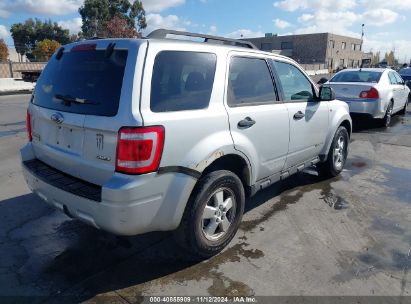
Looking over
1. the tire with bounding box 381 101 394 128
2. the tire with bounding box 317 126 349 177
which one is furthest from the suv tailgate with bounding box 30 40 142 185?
the tire with bounding box 381 101 394 128

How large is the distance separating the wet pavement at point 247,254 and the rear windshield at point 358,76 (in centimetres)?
533

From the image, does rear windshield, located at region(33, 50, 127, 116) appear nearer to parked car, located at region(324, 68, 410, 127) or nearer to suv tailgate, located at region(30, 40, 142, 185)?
suv tailgate, located at region(30, 40, 142, 185)

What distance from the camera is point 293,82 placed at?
4.54m

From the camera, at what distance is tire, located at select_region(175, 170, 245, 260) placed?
10.2 feet

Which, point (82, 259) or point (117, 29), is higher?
point (117, 29)

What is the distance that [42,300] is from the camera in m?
2.79

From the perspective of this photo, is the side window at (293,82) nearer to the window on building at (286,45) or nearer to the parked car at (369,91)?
the parked car at (369,91)

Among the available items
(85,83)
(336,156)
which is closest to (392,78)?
(336,156)

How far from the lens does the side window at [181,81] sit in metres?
2.84

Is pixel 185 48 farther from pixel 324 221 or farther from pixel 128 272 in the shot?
pixel 324 221

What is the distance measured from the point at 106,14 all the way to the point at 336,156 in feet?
225

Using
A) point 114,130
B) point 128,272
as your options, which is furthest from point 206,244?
point 114,130

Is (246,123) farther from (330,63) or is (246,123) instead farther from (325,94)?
(330,63)

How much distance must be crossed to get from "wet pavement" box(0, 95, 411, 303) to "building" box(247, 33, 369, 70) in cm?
6609
